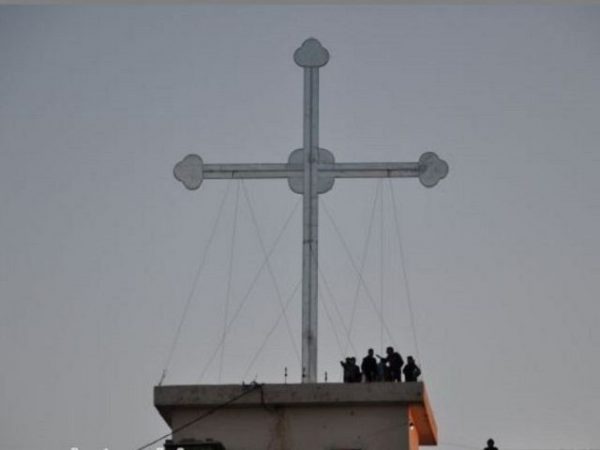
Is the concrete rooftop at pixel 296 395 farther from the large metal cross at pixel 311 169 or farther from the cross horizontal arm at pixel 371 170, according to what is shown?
the cross horizontal arm at pixel 371 170

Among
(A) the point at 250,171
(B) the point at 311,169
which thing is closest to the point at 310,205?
(B) the point at 311,169

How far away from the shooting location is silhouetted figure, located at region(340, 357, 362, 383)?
30.2 m

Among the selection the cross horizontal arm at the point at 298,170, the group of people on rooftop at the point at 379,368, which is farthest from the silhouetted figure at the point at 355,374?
the cross horizontal arm at the point at 298,170

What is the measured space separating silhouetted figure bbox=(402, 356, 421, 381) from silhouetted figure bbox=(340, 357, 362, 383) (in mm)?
922

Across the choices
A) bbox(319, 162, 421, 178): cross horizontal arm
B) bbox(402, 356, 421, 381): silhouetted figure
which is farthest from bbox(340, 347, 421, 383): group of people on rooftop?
bbox(319, 162, 421, 178): cross horizontal arm

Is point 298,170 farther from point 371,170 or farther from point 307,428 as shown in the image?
point 307,428

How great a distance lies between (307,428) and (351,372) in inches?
64.7

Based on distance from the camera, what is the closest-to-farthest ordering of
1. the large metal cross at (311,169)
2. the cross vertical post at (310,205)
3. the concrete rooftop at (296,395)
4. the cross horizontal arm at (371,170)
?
the concrete rooftop at (296,395)
the cross vertical post at (310,205)
the large metal cross at (311,169)
the cross horizontal arm at (371,170)

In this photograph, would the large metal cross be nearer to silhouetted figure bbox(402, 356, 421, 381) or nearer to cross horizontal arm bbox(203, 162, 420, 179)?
cross horizontal arm bbox(203, 162, 420, 179)

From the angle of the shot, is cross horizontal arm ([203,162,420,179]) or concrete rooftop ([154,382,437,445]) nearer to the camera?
concrete rooftop ([154,382,437,445])

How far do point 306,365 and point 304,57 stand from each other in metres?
6.86

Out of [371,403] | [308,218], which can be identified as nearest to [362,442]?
[371,403]

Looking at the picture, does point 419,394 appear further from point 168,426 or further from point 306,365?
point 168,426

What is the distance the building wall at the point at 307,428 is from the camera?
29.2 meters
